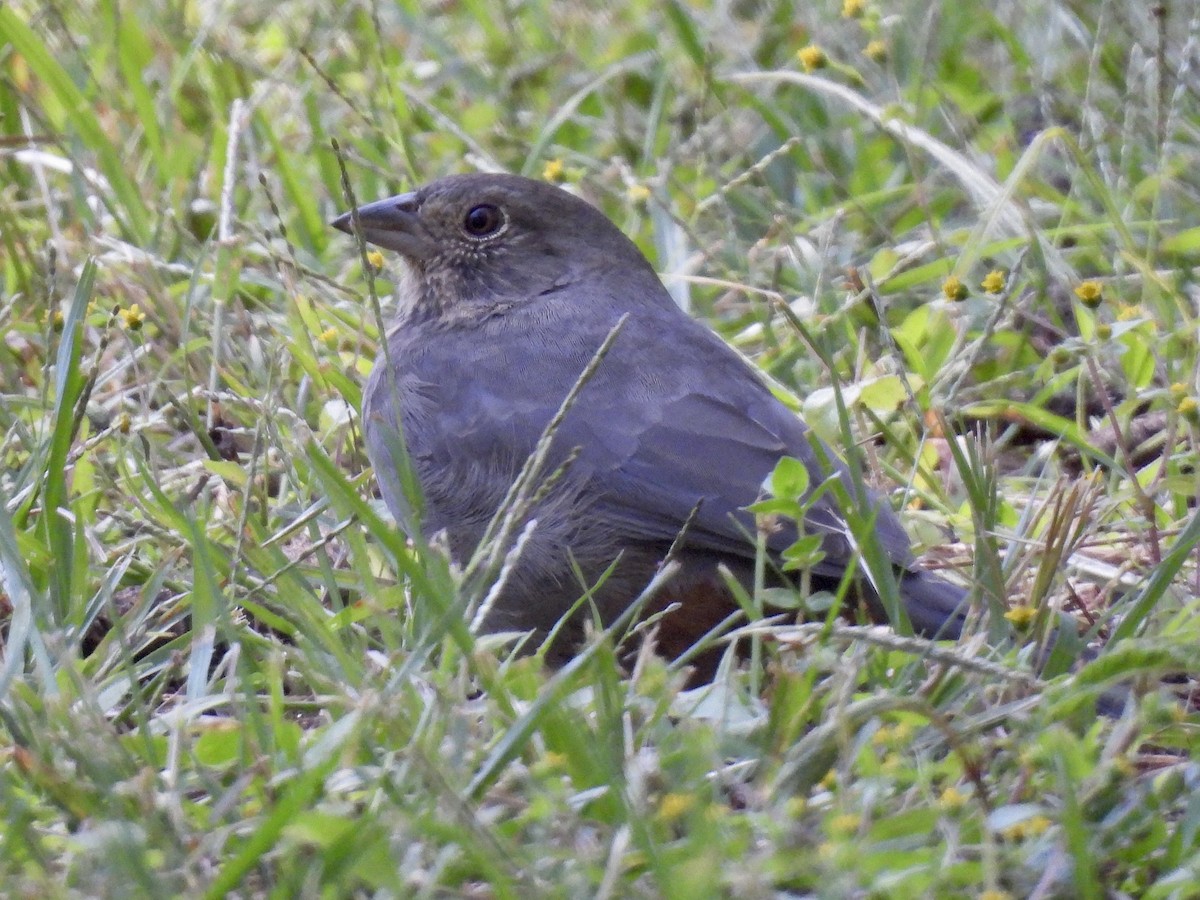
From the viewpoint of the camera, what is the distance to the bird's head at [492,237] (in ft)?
14.6

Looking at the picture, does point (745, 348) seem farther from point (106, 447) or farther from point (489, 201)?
point (106, 447)

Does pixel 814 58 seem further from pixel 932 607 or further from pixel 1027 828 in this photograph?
pixel 1027 828

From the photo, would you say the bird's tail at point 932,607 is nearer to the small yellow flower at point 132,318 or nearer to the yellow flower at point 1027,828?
the yellow flower at point 1027,828

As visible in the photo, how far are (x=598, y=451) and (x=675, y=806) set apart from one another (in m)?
1.44

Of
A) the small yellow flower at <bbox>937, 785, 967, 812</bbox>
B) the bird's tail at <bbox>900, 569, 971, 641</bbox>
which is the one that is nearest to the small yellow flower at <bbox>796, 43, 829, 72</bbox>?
the bird's tail at <bbox>900, 569, 971, 641</bbox>

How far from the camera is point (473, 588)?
278 cm

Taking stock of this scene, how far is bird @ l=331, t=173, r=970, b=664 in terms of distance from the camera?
3432 mm

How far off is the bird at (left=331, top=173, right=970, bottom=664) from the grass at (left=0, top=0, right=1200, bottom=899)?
0.19m

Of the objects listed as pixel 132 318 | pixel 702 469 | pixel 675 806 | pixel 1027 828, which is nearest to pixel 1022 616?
pixel 1027 828

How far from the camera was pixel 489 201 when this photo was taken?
4496 mm

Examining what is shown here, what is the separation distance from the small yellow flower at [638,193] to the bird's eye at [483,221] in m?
0.61

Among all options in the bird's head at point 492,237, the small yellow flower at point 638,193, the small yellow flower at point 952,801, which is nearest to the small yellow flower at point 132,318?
the bird's head at point 492,237

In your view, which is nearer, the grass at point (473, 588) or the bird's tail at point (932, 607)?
the grass at point (473, 588)

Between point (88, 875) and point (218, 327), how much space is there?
2.28m
